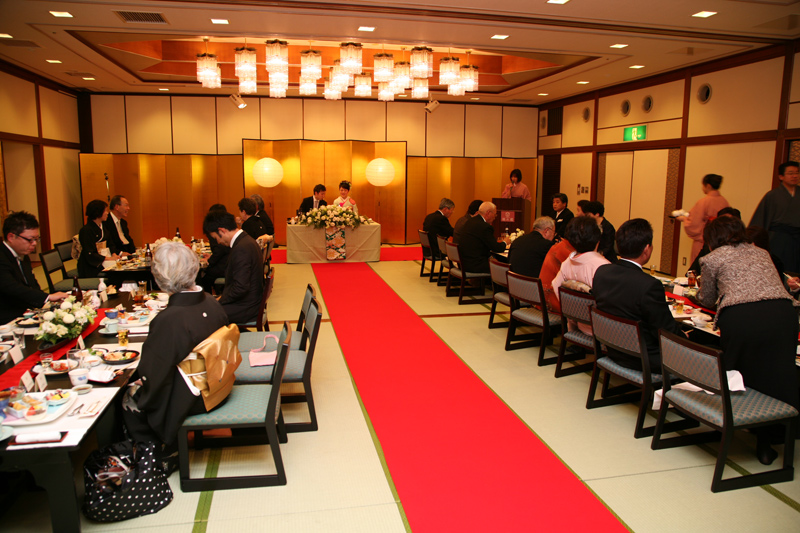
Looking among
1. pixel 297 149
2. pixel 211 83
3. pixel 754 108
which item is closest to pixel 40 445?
pixel 211 83

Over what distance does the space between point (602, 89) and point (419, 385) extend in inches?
360

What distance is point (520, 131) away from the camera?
1409 cm

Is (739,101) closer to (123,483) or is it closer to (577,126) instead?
(577,126)

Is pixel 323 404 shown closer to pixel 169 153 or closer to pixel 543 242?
pixel 543 242

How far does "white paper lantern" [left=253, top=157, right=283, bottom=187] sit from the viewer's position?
1182 centimetres

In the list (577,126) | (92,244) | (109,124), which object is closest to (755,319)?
(92,244)

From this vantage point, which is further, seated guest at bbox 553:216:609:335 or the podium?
the podium

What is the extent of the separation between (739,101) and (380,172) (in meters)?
7.00

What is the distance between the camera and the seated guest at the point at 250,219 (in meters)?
6.84

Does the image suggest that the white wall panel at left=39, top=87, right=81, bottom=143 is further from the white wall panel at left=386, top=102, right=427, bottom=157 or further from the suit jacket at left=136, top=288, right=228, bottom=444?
the suit jacket at left=136, top=288, right=228, bottom=444

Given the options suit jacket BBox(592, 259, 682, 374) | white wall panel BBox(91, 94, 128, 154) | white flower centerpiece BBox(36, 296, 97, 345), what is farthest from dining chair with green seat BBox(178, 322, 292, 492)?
white wall panel BBox(91, 94, 128, 154)

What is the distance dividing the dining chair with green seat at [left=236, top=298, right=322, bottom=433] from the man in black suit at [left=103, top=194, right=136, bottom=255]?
3.53 meters

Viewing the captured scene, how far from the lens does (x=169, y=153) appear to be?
1250 centimetres

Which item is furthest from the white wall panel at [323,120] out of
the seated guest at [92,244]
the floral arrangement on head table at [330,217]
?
the seated guest at [92,244]
